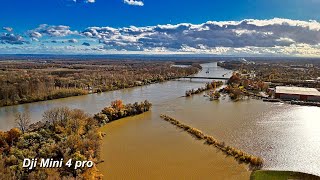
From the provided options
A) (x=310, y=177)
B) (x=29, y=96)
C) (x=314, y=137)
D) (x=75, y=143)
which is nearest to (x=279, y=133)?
(x=314, y=137)

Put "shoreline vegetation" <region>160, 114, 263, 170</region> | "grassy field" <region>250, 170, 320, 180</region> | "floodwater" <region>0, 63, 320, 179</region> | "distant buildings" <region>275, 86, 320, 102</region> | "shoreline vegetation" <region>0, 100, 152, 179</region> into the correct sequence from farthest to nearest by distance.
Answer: "distant buildings" <region>275, 86, 320, 102</region> < "shoreline vegetation" <region>160, 114, 263, 170</region> < "floodwater" <region>0, 63, 320, 179</region> < "grassy field" <region>250, 170, 320, 180</region> < "shoreline vegetation" <region>0, 100, 152, 179</region>

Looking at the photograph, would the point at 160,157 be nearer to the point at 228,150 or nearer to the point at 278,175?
the point at 228,150

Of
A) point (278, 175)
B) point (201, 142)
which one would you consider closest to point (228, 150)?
point (201, 142)

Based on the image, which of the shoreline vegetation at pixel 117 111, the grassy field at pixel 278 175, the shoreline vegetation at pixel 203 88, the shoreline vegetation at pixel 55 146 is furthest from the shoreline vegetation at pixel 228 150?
the shoreline vegetation at pixel 203 88

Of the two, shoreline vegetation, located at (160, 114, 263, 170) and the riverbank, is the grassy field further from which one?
shoreline vegetation, located at (160, 114, 263, 170)

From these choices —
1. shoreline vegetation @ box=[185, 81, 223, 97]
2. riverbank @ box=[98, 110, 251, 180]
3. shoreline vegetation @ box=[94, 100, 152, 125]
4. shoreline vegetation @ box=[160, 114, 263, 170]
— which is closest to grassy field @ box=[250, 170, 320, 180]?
riverbank @ box=[98, 110, 251, 180]

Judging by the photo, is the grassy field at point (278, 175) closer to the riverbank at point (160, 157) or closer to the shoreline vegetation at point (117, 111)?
the riverbank at point (160, 157)
